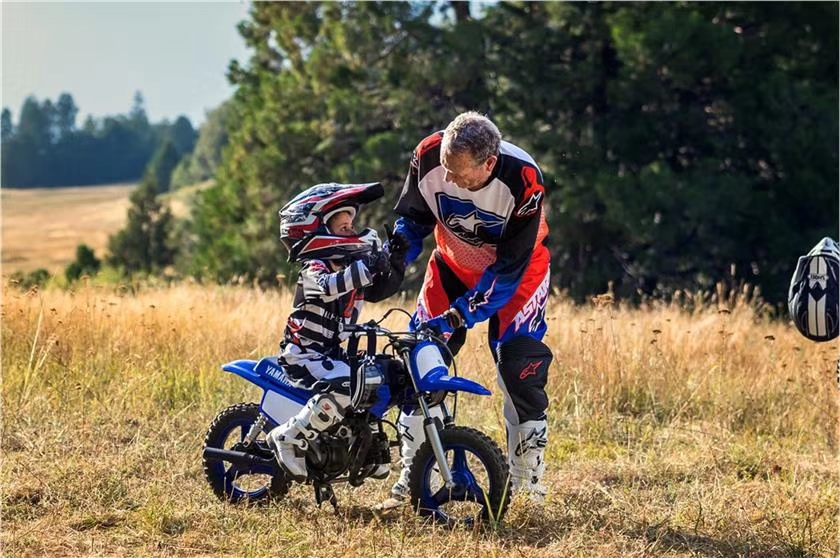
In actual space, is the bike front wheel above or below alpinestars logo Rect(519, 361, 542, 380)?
below

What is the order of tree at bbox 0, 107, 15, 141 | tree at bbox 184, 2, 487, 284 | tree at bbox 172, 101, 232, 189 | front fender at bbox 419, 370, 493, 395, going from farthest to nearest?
tree at bbox 172, 101, 232, 189
tree at bbox 184, 2, 487, 284
tree at bbox 0, 107, 15, 141
front fender at bbox 419, 370, 493, 395

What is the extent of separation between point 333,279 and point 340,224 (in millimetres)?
323

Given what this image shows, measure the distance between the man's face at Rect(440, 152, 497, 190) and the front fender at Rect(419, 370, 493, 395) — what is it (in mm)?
844

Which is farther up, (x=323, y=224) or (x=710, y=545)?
(x=323, y=224)

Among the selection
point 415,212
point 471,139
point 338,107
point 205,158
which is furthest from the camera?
point 205,158

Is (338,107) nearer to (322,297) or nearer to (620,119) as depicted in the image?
(620,119)

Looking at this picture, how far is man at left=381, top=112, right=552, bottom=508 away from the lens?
4848 mm

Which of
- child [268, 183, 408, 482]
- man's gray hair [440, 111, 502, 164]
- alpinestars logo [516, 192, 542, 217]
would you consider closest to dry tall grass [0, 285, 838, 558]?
child [268, 183, 408, 482]

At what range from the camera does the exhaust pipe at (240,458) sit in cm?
521

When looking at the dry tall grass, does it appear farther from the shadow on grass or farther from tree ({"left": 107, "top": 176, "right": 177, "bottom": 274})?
tree ({"left": 107, "top": 176, "right": 177, "bottom": 274})

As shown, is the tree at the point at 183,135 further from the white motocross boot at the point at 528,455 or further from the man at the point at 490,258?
the white motocross boot at the point at 528,455

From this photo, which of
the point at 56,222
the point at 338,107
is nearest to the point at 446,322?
the point at 338,107

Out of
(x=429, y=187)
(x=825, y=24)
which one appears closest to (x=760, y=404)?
(x=429, y=187)

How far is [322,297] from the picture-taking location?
4.91 metres
